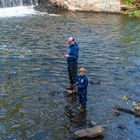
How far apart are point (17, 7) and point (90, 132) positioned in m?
34.4

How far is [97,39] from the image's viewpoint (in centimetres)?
3484

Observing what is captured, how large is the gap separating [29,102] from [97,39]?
15613mm

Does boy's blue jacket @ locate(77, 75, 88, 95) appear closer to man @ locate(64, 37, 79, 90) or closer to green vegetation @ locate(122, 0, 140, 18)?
man @ locate(64, 37, 79, 90)

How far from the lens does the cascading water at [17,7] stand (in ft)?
148

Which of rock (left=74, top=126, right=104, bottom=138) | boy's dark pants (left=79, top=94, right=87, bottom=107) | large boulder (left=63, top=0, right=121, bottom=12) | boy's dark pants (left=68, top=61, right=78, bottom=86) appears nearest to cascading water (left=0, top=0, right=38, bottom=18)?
large boulder (left=63, top=0, right=121, bottom=12)

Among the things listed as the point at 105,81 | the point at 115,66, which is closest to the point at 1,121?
the point at 105,81

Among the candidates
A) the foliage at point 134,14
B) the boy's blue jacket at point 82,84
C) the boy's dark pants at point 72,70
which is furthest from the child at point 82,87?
the foliage at point 134,14

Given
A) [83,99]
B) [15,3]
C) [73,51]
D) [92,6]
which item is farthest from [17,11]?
[83,99]

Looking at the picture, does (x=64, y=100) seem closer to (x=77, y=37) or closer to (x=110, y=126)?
(x=110, y=126)

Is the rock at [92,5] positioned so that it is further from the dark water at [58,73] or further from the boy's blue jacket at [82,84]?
the boy's blue jacket at [82,84]

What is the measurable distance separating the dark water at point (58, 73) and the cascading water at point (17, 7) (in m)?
3.32

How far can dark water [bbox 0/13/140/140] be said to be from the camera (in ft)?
59.1

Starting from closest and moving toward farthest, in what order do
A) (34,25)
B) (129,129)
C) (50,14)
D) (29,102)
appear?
(129,129), (29,102), (34,25), (50,14)

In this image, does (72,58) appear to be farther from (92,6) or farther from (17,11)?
(92,6)
